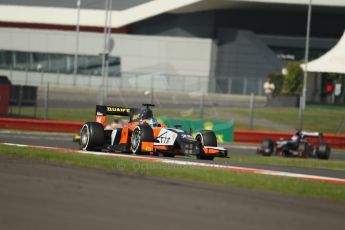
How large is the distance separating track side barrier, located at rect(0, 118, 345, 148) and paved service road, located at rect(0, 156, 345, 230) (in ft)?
62.6

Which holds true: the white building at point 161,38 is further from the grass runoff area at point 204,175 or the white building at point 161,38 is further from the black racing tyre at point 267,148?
the grass runoff area at point 204,175

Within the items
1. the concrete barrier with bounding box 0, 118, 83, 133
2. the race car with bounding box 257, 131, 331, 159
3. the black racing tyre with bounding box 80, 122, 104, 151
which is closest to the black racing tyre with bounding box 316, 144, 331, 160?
the race car with bounding box 257, 131, 331, 159

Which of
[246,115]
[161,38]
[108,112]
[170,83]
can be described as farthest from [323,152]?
[161,38]

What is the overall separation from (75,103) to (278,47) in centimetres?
2354

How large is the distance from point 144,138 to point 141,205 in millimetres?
7219

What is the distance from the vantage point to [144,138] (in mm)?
16062

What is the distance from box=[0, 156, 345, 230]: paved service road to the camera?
8.02 meters

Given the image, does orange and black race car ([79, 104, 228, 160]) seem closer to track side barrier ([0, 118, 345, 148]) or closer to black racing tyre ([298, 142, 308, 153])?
black racing tyre ([298, 142, 308, 153])

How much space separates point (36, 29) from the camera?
6200cm

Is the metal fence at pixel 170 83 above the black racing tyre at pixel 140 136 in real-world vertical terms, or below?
above

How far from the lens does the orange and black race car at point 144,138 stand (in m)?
16.0

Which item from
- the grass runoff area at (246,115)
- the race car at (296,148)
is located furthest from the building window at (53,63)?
the race car at (296,148)

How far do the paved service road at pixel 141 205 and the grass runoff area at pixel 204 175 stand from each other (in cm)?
45

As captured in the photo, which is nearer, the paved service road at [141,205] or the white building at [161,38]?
the paved service road at [141,205]
